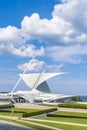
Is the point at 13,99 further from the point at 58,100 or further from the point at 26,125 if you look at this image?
the point at 26,125

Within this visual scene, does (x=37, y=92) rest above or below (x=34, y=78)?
below

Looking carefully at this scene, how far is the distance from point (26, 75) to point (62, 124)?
7929 centimetres

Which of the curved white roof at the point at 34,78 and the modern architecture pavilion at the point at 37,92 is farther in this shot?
the curved white roof at the point at 34,78

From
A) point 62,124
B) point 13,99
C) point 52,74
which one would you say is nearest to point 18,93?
point 13,99

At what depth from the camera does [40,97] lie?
11294 cm

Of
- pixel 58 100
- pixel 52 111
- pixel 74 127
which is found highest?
pixel 58 100

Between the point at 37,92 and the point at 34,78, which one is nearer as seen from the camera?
the point at 37,92

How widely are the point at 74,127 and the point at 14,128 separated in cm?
725

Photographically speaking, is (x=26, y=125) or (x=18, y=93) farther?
(x=18, y=93)

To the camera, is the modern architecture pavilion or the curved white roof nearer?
the modern architecture pavilion

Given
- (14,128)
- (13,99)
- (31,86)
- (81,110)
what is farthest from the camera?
(31,86)

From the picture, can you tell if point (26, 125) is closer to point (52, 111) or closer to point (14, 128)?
point (14, 128)

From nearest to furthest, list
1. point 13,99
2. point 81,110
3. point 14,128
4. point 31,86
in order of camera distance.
A: point 14,128, point 81,110, point 13,99, point 31,86

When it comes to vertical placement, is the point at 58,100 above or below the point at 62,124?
above
